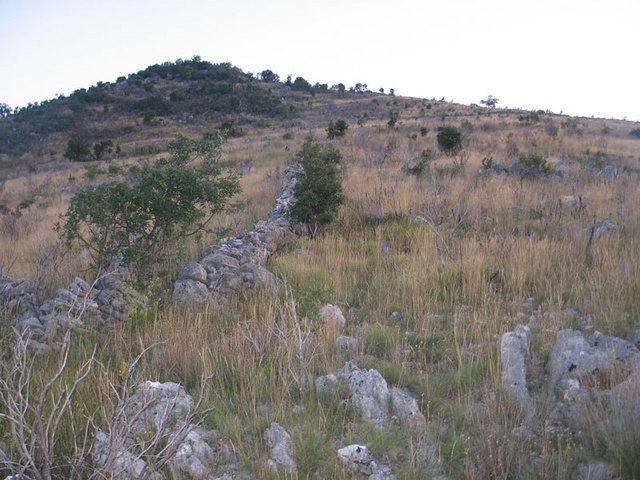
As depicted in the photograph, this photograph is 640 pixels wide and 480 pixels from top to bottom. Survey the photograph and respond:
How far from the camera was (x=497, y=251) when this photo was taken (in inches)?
229

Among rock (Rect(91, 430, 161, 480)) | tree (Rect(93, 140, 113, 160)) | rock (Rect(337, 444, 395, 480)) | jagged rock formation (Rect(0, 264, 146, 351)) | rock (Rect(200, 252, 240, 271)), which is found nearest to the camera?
rock (Rect(91, 430, 161, 480))

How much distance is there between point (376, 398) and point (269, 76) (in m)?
82.9

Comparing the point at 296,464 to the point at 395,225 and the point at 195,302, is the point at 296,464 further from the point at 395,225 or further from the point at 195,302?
the point at 395,225

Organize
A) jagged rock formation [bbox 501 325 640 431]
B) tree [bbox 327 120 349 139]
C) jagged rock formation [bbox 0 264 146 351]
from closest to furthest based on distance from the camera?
jagged rock formation [bbox 501 325 640 431], jagged rock formation [bbox 0 264 146 351], tree [bbox 327 120 349 139]

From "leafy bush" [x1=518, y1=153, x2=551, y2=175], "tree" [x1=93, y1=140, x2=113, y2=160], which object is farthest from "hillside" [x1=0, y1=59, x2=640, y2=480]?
"tree" [x1=93, y1=140, x2=113, y2=160]

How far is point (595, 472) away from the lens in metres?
2.21

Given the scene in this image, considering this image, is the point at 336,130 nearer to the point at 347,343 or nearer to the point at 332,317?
the point at 332,317

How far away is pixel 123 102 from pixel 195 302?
61.5 metres

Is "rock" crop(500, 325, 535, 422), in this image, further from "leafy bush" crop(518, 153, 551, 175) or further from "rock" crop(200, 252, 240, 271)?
"leafy bush" crop(518, 153, 551, 175)

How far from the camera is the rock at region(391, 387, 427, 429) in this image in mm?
2760

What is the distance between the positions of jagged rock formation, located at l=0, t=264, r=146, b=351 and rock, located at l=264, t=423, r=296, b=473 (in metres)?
2.34

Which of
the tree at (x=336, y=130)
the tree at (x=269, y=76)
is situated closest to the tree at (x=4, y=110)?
the tree at (x=269, y=76)

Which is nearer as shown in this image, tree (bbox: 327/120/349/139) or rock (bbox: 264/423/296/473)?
rock (bbox: 264/423/296/473)

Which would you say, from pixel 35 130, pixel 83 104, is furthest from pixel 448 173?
pixel 83 104
